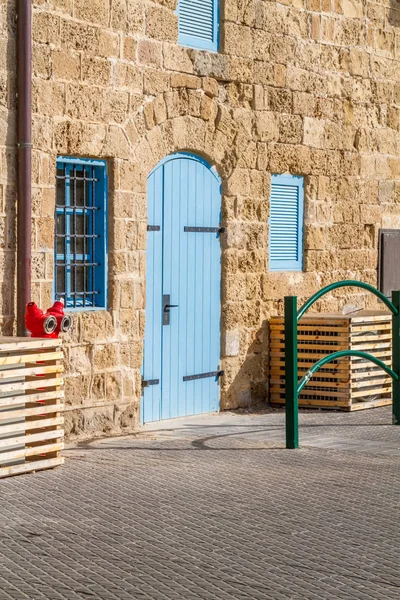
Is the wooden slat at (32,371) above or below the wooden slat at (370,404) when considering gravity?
above

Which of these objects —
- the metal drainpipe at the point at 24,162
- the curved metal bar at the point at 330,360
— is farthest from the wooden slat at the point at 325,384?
the metal drainpipe at the point at 24,162

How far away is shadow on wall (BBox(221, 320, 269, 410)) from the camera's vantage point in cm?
1286

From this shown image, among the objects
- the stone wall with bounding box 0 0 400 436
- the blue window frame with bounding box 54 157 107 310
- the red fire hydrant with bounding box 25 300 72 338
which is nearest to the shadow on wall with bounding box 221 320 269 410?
the stone wall with bounding box 0 0 400 436

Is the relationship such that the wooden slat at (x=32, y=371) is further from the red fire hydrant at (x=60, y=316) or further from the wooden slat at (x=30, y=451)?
the red fire hydrant at (x=60, y=316)

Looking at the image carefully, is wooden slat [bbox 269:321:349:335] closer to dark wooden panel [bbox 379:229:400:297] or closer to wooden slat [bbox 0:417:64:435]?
dark wooden panel [bbox 379:229:400:297]

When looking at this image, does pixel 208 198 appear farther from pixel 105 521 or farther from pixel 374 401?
pixel 105 521

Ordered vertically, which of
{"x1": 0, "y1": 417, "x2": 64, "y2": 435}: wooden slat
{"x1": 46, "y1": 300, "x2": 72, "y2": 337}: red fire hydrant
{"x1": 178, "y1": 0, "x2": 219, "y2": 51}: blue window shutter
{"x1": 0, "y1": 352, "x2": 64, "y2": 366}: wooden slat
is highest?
{"x1": 178, "y1": 0, "x2": 219, "y2": 51}: blue window shutter

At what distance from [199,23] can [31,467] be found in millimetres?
5214

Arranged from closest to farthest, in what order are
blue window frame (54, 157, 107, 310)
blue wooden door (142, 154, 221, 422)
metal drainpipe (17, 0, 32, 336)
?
1. metal drainpipe (17, 0, 32, 336)
2. blue window frame (54, 157, 107, 310)
3. blue wooden door (142, 154, 221, 422)

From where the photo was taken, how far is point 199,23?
12.3 meters

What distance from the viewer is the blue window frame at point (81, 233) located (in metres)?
10.9

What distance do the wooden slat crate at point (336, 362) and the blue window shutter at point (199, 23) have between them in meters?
2.98

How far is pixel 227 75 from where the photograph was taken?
41.4 feet

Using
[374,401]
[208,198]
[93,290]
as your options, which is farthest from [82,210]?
[374,401]
